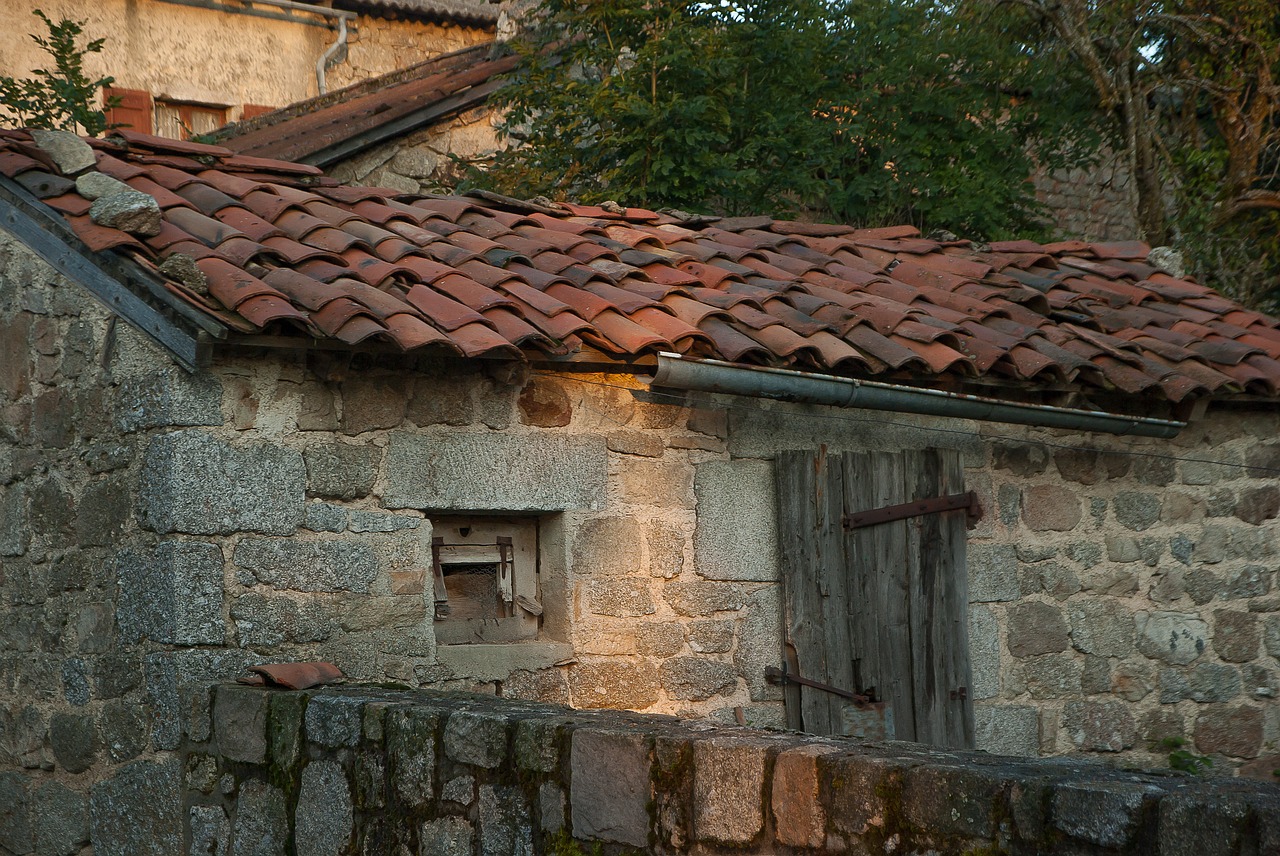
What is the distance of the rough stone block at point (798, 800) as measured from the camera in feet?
8.18

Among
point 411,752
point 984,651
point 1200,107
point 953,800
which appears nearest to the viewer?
point 953,800

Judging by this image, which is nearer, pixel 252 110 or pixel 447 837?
pixel 447 837

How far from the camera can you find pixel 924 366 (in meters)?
5.06

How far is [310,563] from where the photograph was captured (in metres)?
4.28

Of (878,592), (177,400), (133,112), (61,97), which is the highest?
(133,112)

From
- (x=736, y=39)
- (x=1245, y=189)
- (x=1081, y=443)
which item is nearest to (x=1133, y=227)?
(x=1245, y=189)

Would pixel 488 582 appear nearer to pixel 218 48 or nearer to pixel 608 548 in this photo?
pixel 608 548

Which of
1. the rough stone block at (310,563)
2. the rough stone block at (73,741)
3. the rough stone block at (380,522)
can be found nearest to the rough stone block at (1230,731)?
the rough stone block at (380,522)

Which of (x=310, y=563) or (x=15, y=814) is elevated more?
(x=310, y=563)

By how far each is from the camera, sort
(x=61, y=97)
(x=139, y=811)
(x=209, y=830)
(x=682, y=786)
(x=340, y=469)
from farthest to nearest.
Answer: (x=61, y=97) → (x=340, y=469) → (x=139, y=811) → (x=209, y=830) → (x=682, y=786)

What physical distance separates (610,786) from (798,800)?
1.46ft

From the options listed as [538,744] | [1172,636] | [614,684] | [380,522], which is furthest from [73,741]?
[1172,636]

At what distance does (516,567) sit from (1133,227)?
8274 mm

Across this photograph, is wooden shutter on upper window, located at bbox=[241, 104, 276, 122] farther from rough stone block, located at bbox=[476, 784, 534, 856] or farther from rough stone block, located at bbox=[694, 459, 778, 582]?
rough stone block, located at bbox=[476, 784, 534, 856]
